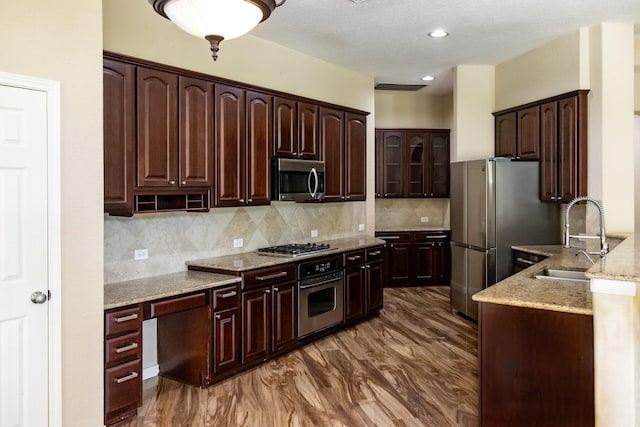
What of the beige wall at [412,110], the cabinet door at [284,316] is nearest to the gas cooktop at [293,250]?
the cabinet door at [284,316]

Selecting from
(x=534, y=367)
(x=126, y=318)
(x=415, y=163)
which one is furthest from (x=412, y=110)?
(x=126, y=318)

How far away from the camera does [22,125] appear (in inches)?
101

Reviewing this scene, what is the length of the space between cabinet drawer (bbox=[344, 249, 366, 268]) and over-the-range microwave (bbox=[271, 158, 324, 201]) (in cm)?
70

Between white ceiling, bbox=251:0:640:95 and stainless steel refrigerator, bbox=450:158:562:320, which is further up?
white ceiling, bbox=251:0:640:95

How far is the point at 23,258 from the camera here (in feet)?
8.57

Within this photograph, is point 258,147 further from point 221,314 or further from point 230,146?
point 221,314

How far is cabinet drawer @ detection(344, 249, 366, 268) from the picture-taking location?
5227 mm

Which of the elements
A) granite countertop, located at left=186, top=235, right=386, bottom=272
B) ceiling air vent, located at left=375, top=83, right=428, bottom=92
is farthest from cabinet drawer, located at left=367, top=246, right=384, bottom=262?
ceiling air vent, located at left=375, top=83, right=428, bottom=92

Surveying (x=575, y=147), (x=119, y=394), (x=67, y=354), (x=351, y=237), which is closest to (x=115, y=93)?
(x=67, y=354)

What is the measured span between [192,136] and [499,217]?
3.25 meters

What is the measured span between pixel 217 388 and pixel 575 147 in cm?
400

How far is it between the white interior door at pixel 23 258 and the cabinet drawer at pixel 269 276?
162 centimetres

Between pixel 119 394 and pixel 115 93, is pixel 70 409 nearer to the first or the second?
pixel 119 394

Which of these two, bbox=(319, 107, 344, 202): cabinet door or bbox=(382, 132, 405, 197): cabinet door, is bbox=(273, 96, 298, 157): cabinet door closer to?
bbox=(319, 107, 344, 202): cabinet door
